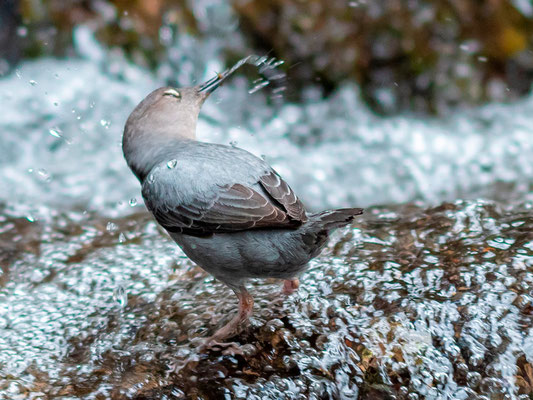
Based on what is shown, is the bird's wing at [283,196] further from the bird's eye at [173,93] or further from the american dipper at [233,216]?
the bird's eye at [173,93]

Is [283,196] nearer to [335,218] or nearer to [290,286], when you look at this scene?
[335,218]

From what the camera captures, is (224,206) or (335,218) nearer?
(335,218)

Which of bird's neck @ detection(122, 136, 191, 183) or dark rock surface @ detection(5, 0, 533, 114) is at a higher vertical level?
dark rock surface @ detection(5, 0, 533, 114)

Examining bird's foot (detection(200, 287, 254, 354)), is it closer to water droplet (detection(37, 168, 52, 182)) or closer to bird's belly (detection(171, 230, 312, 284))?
bird's belly (detection(171, 230, 312, 284))

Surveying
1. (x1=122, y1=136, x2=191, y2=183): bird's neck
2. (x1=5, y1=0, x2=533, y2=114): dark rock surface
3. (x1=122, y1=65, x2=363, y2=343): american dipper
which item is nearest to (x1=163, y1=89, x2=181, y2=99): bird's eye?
(x1=122, y1=136, x2=191, y2=183): bird's neck

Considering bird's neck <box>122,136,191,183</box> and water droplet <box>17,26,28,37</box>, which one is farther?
water droplet <box>17,26,28,37</box>

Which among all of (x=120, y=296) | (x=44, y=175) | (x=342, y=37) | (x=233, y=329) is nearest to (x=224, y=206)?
(x=233, y=329)
